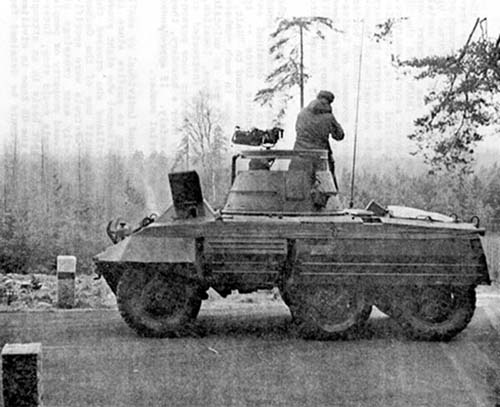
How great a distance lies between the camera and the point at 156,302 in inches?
413

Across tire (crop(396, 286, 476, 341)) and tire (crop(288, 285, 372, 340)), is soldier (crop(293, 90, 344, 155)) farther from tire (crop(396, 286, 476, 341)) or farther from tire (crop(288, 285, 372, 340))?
tire (crop(396, 286, 476, 341))

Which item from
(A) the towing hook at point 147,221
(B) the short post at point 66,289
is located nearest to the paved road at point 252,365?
(B) the short post at point 66,289

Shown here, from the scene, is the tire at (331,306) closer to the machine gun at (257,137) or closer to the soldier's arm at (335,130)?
the machine gun at (257,137)

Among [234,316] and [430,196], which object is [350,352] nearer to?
[234,316]

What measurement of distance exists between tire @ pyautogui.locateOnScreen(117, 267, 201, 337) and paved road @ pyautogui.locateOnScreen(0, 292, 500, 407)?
19 cm

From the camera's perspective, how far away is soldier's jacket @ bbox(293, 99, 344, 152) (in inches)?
454

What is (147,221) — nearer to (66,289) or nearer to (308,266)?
(308,266)

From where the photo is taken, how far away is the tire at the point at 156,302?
10.4m

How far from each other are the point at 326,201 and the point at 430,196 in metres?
7.04

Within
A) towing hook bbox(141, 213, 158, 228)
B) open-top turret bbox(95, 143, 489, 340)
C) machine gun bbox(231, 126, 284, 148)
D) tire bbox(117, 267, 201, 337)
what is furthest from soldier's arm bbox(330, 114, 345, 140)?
tire bbox(117, 267, 201, 337)

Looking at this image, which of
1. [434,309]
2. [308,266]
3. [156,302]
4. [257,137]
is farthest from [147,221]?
[434,309]

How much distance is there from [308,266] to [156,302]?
5.21 feet

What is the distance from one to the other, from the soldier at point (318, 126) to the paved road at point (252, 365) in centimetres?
200

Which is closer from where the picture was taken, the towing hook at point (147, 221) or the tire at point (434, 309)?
the tire at point (434, 309)
